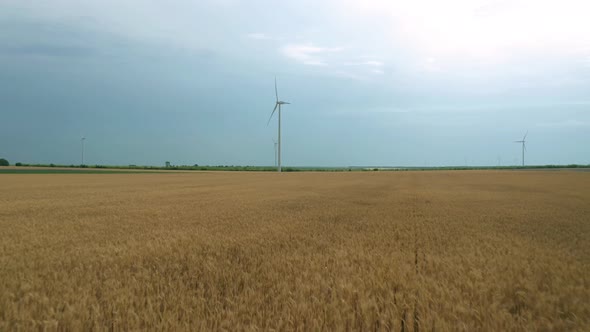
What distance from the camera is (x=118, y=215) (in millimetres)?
8805

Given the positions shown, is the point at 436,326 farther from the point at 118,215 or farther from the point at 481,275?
the point at 118,215

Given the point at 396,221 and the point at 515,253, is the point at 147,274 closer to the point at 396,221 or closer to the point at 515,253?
the point at 515,253

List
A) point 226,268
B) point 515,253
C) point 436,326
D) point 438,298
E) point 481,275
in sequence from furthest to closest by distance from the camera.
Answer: point 515,253 < point 226,268 < point 481,275 < point 438,298 < point 436,326

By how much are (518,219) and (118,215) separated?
998 centimetres

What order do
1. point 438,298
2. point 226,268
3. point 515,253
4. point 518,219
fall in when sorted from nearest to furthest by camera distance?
point 438,298
point 226,268
point 515,253
point 518,219

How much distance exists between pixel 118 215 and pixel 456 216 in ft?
28.6

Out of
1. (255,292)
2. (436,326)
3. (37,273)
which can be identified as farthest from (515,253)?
(37,273)

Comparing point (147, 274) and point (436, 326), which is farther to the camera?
point (147, 274)

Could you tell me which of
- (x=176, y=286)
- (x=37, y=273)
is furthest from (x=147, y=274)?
(x=37, y=273)

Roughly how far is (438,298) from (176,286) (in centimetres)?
247

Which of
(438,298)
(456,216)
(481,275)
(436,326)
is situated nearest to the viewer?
(436,326)

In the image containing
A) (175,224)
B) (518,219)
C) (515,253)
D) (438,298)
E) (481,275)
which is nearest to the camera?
(438,298)

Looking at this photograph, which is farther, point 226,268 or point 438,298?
point 226,268

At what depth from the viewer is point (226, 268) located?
12.7 feet
